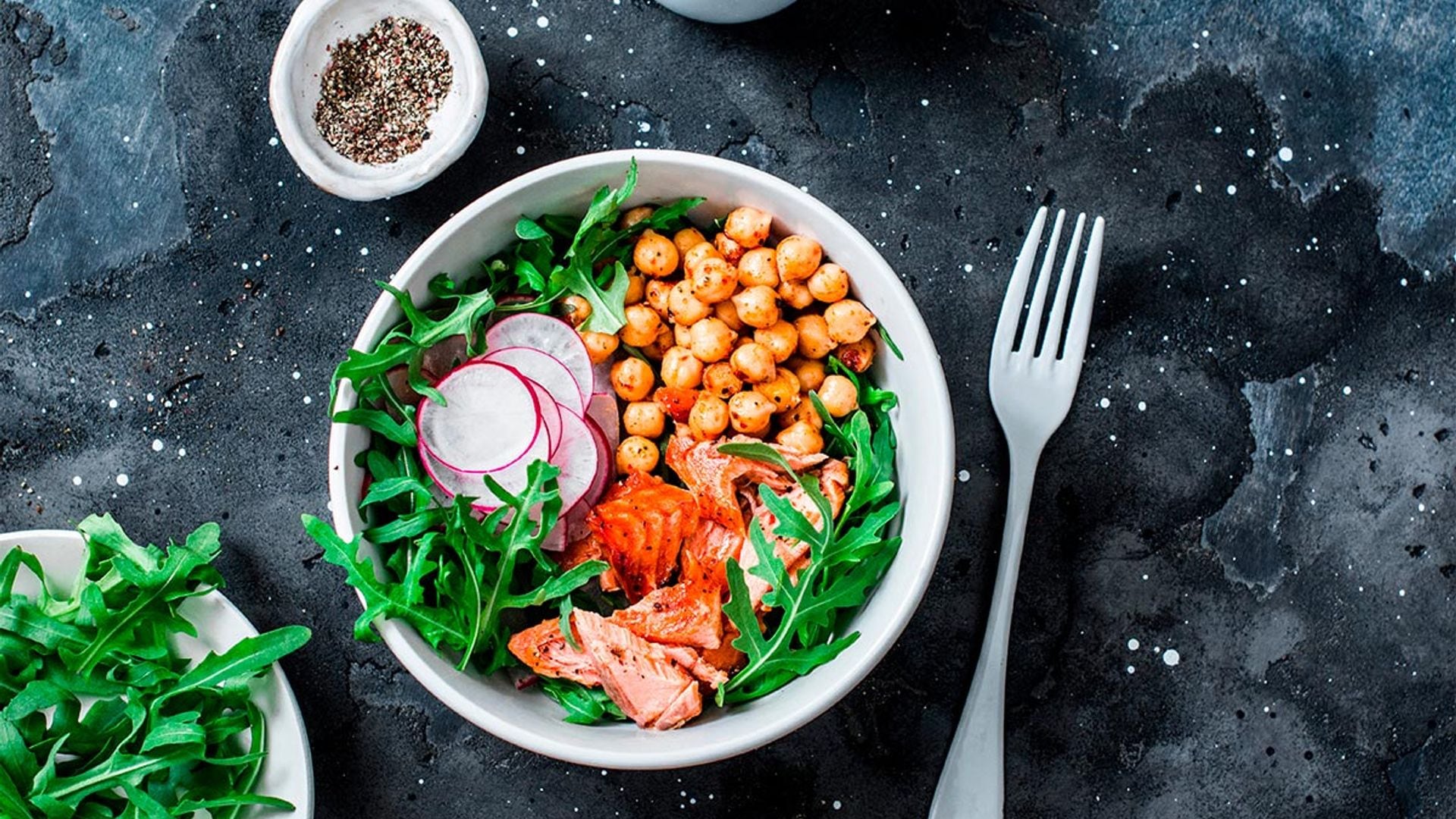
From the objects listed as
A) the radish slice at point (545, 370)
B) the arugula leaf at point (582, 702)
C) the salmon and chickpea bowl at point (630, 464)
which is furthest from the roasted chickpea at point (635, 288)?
the arugula leaf at point (582, 702)

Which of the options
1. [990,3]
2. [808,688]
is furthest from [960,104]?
[808,688]

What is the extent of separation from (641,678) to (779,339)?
40 cm

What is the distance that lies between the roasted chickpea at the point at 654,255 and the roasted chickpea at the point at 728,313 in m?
0.07

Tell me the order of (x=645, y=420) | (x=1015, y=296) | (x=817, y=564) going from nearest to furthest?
(x=817, y=564)
(x=645, y=420)
(x=1015, y=296)

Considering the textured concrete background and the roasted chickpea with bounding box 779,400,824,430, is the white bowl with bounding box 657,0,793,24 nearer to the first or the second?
the textured concrete background

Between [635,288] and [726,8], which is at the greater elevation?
[726,8]

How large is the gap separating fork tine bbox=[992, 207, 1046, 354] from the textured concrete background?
46 mm

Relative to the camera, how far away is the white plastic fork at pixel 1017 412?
4.85 feet

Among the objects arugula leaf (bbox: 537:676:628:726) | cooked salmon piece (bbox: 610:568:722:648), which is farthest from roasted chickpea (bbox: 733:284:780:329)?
arugula leaf (bbox: 537:676:628:726)

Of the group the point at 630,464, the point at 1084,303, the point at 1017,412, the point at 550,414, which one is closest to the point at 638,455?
the point at 630,464

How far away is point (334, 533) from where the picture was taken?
1.28 meters

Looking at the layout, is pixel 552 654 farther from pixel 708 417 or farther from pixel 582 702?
pixel 708 417

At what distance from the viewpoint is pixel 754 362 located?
133cm

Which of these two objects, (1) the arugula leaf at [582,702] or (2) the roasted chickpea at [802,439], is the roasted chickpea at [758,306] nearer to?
(2) the roasted chickpea at [802,439]
